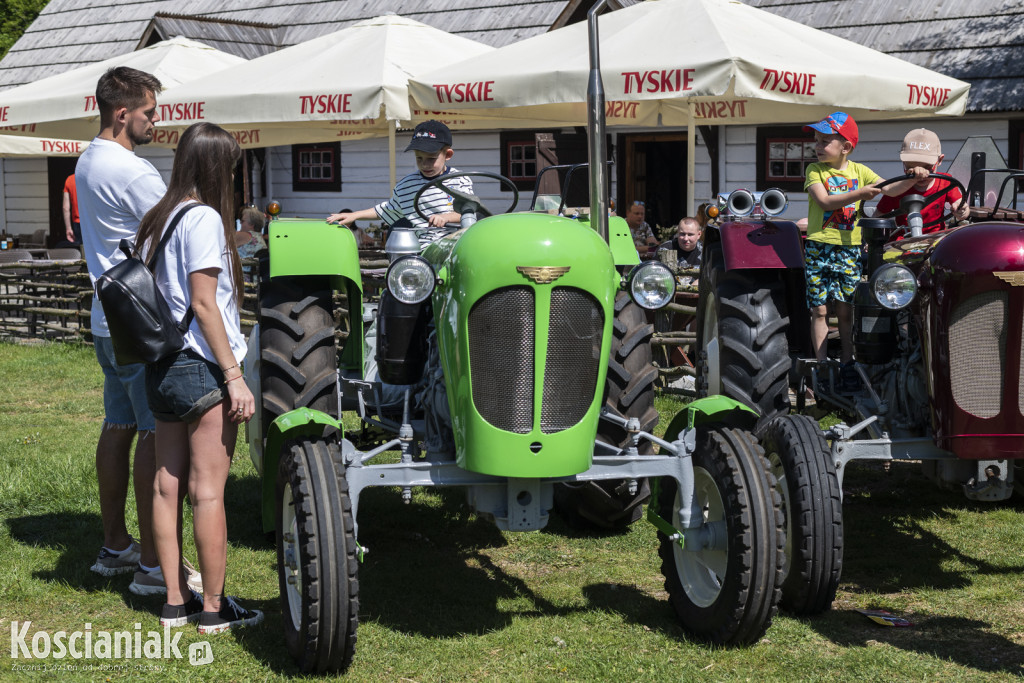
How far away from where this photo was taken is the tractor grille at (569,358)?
3947mm

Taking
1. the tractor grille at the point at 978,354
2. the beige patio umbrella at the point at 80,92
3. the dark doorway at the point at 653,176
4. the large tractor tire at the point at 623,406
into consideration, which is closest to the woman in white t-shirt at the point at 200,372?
the large tractor tire at the point at 623,406

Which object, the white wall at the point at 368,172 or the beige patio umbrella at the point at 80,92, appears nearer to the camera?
the beige patio umbrella at the point at 80,92

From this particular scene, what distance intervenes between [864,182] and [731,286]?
1.09 m

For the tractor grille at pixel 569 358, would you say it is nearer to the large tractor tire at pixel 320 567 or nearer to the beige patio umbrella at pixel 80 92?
the large tractor tire at pixel 320 567

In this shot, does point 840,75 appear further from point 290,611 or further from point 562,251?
point 290,611

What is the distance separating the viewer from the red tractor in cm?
431

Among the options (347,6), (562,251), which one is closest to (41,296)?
(347,6)

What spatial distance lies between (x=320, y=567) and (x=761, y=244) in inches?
119

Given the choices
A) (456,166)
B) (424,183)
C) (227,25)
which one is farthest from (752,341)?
(227,25)

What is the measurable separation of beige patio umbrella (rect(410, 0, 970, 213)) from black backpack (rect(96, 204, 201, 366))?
14.7ft

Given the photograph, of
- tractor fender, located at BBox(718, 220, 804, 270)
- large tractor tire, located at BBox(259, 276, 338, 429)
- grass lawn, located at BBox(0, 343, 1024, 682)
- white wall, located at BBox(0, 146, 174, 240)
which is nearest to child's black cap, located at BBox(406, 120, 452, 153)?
large tractor tire, located at BBox(259, 276, 338, 429)

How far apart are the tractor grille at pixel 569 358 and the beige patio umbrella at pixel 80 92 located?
9206 mm

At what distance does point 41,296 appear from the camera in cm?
1348

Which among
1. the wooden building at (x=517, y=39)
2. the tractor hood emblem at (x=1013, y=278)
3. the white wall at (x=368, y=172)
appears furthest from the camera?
the white wall at (x=368, y=172)
